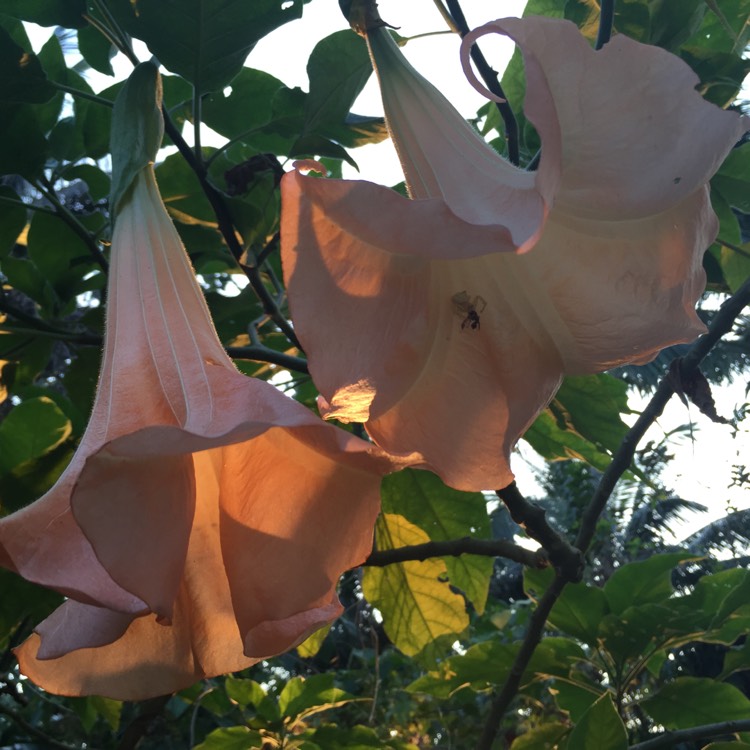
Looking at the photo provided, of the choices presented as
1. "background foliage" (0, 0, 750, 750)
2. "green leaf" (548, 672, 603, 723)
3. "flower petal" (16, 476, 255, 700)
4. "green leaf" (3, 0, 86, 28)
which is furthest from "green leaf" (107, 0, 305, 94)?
"green leaf" (548, 672, 603, 723)

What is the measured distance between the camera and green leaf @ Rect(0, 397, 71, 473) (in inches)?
47.0

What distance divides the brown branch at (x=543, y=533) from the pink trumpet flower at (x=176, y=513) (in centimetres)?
44

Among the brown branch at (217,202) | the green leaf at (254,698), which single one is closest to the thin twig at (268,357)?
the brown branch at (217,202)

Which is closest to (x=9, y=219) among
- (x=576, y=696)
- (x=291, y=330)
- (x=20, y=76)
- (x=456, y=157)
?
(x=20, y=76)

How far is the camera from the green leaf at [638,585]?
1434mm

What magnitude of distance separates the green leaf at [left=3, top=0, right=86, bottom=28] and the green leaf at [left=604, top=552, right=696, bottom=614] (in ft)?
3.83

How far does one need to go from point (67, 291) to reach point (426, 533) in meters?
0.69

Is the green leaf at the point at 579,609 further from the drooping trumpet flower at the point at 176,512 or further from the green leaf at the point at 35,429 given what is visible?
the drooping trumpet flower at the point at 176,512

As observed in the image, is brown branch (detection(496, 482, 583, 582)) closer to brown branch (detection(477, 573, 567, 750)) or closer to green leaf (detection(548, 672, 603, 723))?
brown branch (detection(477, 573, 567, 750))

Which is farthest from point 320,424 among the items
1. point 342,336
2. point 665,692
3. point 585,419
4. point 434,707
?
point 434,707

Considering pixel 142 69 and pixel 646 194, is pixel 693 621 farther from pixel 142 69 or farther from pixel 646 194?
pixel 142 69

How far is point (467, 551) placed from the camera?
108 centimetres

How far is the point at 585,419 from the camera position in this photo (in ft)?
4.00

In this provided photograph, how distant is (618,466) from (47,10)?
912mm
